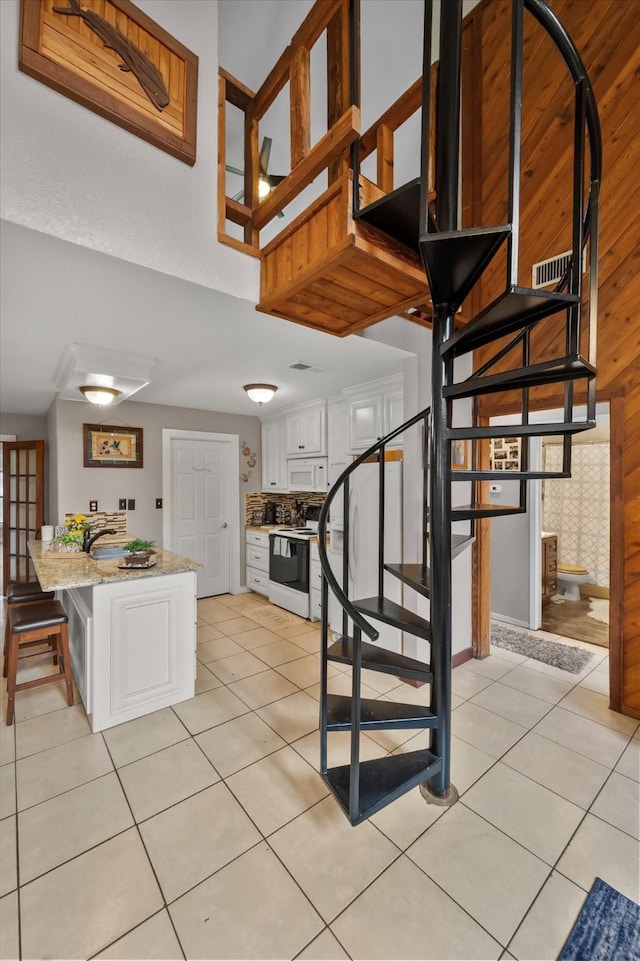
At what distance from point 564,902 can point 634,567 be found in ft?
5.65

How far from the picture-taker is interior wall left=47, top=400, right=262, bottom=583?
154 inches

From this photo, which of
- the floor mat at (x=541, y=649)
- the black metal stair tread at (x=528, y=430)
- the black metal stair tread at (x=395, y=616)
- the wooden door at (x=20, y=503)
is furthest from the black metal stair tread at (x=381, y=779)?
the wooden door at (x=20, y=503)

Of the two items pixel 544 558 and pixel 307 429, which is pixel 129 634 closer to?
pixel 307 429

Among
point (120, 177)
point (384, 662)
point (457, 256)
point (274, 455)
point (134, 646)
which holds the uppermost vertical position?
point (120, 177)

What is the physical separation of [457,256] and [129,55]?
1609 millimetres

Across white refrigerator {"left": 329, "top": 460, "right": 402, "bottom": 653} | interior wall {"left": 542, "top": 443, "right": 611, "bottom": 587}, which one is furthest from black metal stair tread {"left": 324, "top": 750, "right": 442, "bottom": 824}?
interior wall {"left": 542, "top": 443, "right": 611, "bottom": 587}

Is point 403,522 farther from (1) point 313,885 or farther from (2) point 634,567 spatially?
(1) point 313,885

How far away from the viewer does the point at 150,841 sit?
5.21 ft

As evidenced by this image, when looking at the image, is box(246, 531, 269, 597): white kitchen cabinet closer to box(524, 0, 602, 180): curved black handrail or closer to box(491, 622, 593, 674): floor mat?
box(491, 622, 593, 674): floor mat

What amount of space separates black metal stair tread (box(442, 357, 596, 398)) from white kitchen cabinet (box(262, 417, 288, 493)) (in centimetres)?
338

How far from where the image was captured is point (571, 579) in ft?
15.0

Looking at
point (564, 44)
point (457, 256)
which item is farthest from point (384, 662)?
point (564, 44)

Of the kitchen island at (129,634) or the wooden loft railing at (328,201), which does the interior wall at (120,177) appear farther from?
the kitchen island at (129,634)

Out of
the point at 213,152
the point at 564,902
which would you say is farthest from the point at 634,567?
the point at 213,152
